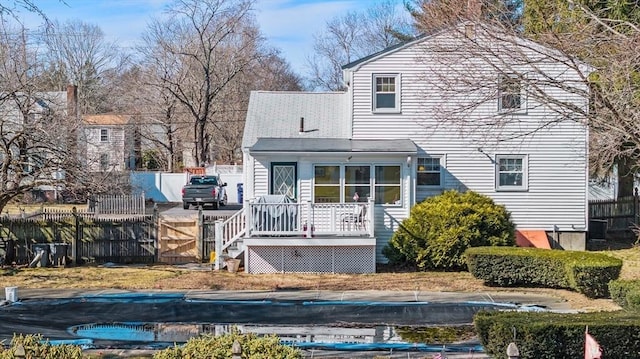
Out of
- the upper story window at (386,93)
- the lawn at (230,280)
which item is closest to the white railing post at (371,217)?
the lawn at (230,280)

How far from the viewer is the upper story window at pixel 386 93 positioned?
76.4 feet

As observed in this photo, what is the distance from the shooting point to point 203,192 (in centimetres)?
3916

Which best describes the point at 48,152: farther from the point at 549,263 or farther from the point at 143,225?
the point at 549,263

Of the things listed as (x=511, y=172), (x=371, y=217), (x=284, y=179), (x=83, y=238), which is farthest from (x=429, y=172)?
(x=83, y=238)

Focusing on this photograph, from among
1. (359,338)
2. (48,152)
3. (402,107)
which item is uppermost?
(402,107)

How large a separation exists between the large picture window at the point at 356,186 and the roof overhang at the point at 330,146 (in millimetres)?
665

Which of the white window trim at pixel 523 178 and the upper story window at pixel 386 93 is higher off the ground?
the upper story window at pixel 386 93

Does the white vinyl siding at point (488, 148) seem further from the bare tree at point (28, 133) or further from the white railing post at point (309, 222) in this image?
the bare tree at point (28, 133)

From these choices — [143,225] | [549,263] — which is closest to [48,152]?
[143,225]

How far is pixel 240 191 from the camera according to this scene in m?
43.5

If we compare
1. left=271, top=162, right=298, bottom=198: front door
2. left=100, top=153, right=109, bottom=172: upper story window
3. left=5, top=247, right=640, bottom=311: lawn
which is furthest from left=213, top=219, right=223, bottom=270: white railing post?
left=100, top=153, right=109, bottom=172: upper story window

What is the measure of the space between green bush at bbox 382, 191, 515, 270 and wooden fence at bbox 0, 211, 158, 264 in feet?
25.6

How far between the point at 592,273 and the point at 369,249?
671 cm

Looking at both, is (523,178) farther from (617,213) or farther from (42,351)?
(42,351)
